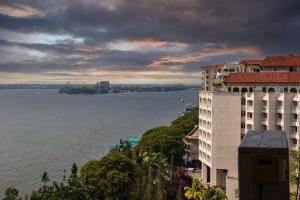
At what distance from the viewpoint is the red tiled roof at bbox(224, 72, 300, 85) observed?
66.7m

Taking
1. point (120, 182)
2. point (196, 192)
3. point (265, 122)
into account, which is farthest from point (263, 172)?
point (265, 122)

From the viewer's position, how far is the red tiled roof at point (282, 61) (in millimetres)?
74688

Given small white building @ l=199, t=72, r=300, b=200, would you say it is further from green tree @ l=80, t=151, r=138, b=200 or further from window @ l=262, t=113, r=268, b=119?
green tree @ l=80, t=151, r=138, b=200

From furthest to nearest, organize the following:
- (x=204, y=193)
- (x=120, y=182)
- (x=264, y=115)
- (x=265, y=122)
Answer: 1. (x=264, y=115)
2. (x=265, y=122)
3. (x=120, y=182)
4. (x=204, y=193)

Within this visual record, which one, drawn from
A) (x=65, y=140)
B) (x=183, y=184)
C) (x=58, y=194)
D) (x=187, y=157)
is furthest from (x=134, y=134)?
(x=58, y=194)

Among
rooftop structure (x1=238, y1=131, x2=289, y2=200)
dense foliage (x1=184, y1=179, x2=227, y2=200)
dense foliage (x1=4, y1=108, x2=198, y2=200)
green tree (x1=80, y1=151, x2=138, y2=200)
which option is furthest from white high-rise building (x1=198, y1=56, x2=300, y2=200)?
rooftop structure (x1=238, y1=131, x2=289, y2=200)

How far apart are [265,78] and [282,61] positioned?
32.4ft

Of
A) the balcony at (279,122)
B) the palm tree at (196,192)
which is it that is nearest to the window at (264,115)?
the balcony at (279,122)

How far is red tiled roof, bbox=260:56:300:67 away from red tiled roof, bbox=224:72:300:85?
7.40m

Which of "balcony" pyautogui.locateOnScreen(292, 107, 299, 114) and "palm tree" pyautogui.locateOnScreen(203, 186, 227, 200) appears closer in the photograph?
"palm tree" pyautogui.locateOnScreen(203, 186, 227, 200)

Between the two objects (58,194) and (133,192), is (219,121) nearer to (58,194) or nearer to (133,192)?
(133,192)

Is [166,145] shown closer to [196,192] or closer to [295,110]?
[295,110]

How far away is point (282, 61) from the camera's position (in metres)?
75.7

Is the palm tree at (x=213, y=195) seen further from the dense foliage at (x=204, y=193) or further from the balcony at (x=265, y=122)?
the balcony at (x=265, y=122)
